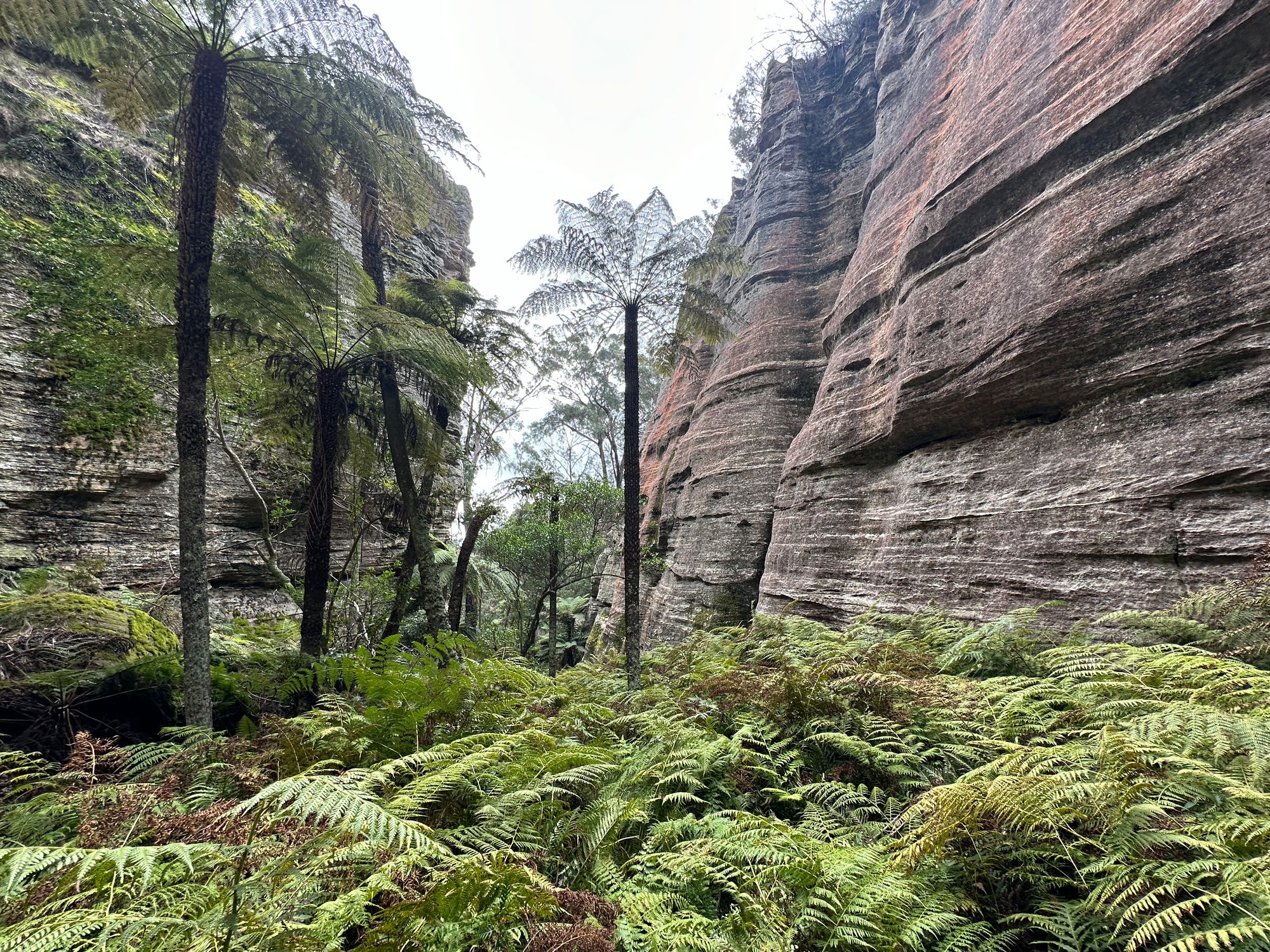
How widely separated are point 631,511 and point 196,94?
5.53 m

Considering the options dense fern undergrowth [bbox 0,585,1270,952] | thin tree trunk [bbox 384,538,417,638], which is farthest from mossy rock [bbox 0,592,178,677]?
thin tree trunk [bbox 384,538,417,638]

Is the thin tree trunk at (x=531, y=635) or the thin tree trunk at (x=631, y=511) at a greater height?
the thin tree trunk at (x=631, y=511)

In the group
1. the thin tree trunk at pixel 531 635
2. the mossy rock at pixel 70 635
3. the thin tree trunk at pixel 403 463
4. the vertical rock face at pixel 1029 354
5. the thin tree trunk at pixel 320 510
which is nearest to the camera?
the mossy rock at pixel 70 635

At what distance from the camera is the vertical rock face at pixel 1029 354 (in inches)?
183

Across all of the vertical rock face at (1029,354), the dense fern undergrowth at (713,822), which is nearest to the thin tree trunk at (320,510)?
the dense fern undergrowth at (713,822)

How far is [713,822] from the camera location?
7.36 feet

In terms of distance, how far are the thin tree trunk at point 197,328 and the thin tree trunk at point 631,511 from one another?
3792mm

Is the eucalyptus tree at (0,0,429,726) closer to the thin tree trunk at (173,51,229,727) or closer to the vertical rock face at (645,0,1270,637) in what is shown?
the thin tree trunk at (173,51,229,727)

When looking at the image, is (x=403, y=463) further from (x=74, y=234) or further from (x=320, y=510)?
(x=74, y=234)

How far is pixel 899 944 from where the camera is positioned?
64.5 inches

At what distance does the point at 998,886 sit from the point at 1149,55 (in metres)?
8.65

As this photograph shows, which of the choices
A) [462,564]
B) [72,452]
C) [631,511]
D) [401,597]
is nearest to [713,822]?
[631,511]

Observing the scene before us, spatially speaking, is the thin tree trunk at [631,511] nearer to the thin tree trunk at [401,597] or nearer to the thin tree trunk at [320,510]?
the thin tree trunk at [320,510]

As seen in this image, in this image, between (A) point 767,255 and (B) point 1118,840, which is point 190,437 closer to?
(B) point 1118,840
